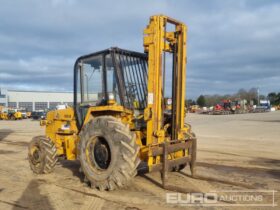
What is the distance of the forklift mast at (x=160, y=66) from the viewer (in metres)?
7.32

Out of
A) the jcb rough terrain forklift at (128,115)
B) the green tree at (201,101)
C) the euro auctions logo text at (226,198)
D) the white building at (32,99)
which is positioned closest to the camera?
the euro auctions logo text at (226,198)

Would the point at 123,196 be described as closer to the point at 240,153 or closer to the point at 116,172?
the point at 116,172

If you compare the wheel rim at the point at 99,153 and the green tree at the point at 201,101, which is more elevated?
the green tree at the point at 201,101

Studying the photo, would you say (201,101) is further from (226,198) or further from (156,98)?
(226,198)

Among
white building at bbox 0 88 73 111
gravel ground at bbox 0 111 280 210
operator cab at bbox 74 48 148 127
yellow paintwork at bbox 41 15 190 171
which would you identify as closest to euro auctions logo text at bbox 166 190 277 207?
gravel ground at bbox 0 111 280 210

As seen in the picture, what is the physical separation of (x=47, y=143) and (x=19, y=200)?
2354mm

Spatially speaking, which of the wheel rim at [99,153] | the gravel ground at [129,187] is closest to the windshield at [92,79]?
the wheel rim at [99,153]

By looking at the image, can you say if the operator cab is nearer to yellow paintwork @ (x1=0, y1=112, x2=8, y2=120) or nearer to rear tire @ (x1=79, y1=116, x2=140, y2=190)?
rear tire @ (x1=79, y1=116, x2=140, y2=190)

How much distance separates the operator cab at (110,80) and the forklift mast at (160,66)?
0.66 meters

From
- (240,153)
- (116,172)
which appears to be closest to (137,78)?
(116,172)

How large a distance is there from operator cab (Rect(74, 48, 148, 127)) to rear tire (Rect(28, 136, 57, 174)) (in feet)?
3.45

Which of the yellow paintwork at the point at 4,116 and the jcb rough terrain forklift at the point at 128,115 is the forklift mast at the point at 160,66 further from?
the yellow paintwork at the point at 4,116

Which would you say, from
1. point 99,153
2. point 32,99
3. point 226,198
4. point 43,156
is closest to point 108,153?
point 99,153

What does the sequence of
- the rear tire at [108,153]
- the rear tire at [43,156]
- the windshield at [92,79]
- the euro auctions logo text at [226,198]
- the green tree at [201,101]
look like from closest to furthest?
the euro auctions logo text at [226,198] → the rear tire at [108,153] → the windshield at [92,79] → the rear tire at [43,156] → the green tree at [201,101]
